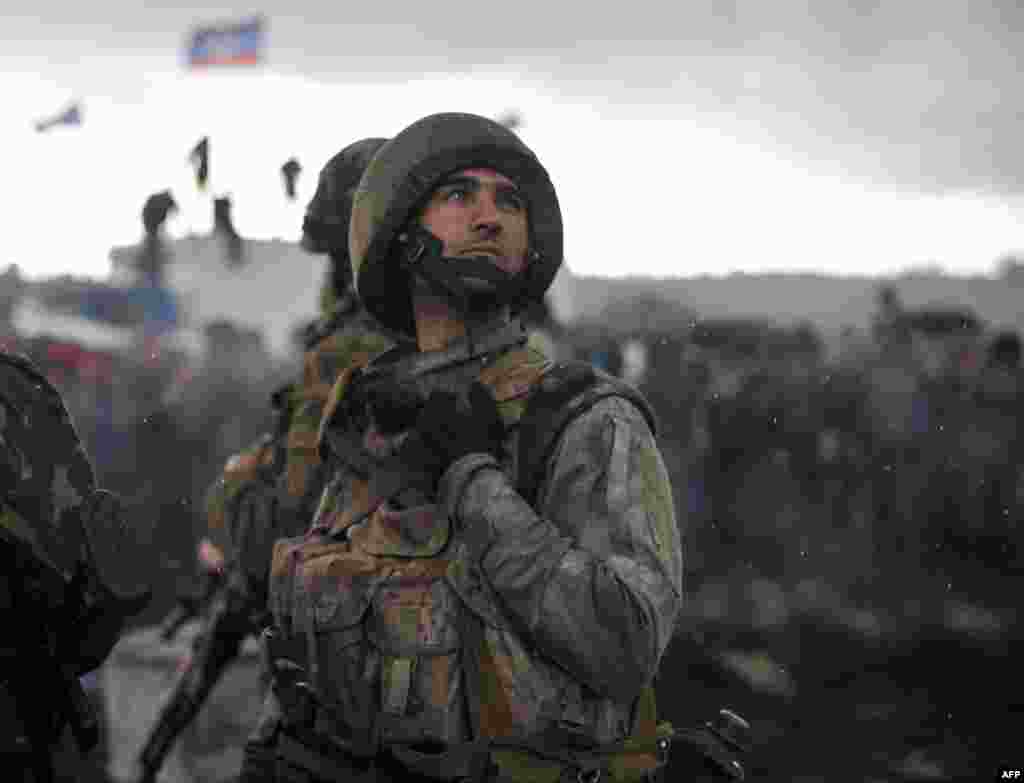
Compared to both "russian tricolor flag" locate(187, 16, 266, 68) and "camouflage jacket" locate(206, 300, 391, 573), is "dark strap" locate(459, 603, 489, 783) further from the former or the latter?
"russian tricolor flag" locate(187, 16, 266, 68)

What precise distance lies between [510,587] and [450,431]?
12.7 inches

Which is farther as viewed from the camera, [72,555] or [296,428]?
[296,428]

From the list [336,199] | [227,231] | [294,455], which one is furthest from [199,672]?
[336,199]

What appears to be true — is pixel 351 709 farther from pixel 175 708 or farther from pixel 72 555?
pixel 175 708

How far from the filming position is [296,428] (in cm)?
411

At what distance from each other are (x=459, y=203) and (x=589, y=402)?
503mm

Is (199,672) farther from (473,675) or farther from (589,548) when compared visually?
(589,548)

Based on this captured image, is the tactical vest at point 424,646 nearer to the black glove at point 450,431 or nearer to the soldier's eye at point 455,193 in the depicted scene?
the black glove at point 450,431

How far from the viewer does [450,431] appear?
91.1 inches

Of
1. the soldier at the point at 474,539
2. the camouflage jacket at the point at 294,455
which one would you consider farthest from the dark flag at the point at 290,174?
the soldier at the point at 474,539

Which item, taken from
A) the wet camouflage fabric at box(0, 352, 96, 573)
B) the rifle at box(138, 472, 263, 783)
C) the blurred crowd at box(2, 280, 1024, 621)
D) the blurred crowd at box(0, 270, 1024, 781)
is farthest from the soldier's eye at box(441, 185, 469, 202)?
the blurred crowd at box(2, 280, 1024, 621)

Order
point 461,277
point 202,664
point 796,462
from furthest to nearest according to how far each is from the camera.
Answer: point 796,462, point 202,664, point 461,277

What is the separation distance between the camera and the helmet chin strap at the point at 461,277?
2.48m

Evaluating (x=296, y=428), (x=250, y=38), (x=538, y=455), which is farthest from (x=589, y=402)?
(x=250, y=38)
